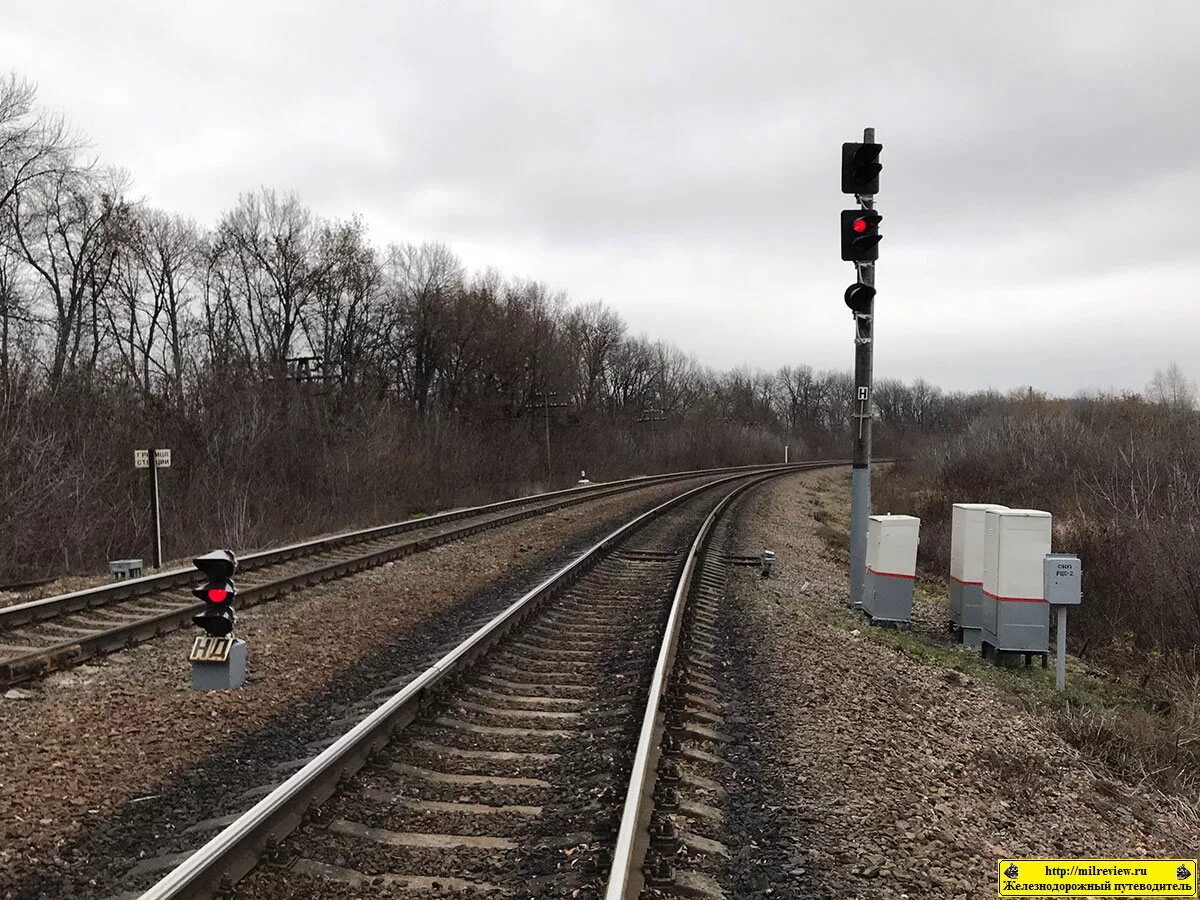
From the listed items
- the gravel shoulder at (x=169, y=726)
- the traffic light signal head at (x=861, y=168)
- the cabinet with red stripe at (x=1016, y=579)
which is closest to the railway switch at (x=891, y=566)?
the cabinet with red stripe at (x=1016, y=579)

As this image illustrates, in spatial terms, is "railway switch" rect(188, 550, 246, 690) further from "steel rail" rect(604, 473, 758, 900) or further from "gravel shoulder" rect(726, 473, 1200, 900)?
"gravel shoulder" rect(726, 473, 1200, 900)

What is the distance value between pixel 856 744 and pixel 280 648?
4853mm

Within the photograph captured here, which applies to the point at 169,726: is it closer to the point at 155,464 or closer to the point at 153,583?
the point at 153,583

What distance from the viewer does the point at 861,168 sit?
941 cm

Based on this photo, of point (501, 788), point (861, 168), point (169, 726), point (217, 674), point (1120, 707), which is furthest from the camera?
point (861, 168)

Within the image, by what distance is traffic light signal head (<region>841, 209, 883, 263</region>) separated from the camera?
9.54 metres

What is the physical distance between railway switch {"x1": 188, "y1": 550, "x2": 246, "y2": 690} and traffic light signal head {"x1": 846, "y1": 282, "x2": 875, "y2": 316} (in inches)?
274

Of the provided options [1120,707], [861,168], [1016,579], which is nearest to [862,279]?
[861,168]

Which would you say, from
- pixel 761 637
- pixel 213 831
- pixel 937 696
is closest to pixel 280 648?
pixel 213 831

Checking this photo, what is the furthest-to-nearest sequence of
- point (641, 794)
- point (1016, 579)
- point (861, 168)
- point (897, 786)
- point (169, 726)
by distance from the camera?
point (861, 168) < point (1016, 579) < point (169, 726) < point (897, 786) < point (641, 794)

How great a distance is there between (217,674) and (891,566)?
698cm

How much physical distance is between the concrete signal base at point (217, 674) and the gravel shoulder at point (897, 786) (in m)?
3.57

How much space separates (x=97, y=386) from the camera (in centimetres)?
1950

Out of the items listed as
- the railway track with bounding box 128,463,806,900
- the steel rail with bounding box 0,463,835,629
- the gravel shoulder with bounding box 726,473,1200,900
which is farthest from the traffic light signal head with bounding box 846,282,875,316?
the steel rail with bounding box 0,463,835,629
